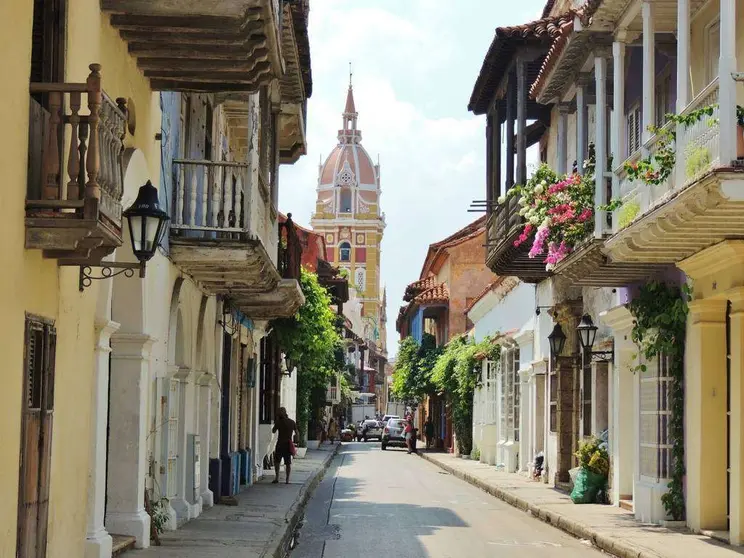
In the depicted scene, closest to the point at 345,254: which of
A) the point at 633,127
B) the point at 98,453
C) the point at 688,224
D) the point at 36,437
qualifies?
the point at 633,127

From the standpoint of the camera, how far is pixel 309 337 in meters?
32.0

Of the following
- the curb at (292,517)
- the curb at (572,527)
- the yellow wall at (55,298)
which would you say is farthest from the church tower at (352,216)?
the yellow wall at (55,298)

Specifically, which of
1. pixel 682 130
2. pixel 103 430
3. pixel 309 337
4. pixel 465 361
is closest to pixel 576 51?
pixel 682 130

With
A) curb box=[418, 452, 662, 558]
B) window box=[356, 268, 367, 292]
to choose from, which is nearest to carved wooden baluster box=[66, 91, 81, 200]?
curb box=[418, 452, 662, 558]

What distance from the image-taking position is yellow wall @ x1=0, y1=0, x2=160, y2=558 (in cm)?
812

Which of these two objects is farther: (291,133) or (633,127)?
(291,133)

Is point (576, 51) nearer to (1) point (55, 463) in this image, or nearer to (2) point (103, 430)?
(2) point (103, 430)

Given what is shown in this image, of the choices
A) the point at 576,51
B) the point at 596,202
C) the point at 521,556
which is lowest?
the point at 521,556

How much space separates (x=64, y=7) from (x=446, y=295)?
50.4m

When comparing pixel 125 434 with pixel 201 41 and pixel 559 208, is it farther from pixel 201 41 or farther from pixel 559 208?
pixel 559 208

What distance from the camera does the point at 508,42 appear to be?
23.7 m

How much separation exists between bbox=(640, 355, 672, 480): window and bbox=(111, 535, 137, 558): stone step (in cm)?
742

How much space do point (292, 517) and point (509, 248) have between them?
270 inches

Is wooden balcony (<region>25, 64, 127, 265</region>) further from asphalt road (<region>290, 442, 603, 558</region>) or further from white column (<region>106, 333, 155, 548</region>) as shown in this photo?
asphalt road (<region>290, 442, 603, 558</region>)
